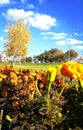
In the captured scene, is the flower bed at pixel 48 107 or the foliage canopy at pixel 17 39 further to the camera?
the foliage canopy at pixel 17 39

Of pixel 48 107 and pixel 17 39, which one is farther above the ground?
pixel 17 39

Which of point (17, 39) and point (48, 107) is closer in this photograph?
point (48, 107)

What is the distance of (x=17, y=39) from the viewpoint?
229 ft

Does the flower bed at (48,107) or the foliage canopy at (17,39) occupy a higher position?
the foliage canopy at (17,39)

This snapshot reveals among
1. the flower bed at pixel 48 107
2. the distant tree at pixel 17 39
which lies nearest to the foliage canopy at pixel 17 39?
the distant tree at pixel 17 39

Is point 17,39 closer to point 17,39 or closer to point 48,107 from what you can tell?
point 17,39

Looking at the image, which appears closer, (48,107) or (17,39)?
(48,107)

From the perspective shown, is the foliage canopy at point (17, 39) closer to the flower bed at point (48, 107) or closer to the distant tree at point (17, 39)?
the distant tree at point (17, 39)

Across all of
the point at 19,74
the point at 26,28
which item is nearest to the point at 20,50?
the point at 26,28

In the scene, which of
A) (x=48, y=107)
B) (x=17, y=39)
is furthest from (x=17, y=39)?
(x=48, y=107)

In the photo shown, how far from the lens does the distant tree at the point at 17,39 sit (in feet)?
226

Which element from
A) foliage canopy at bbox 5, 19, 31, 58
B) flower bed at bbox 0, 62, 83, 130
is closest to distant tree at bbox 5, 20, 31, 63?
foliage canopy at bbox 5, 19, 31, 58

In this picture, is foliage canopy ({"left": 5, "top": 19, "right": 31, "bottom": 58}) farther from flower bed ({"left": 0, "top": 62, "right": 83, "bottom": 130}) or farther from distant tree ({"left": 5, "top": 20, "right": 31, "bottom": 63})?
flower bed ({"left": 0, "top": 62, "right": 83, "bottom": 130})

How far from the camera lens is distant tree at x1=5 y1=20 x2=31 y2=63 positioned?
68.9 m
